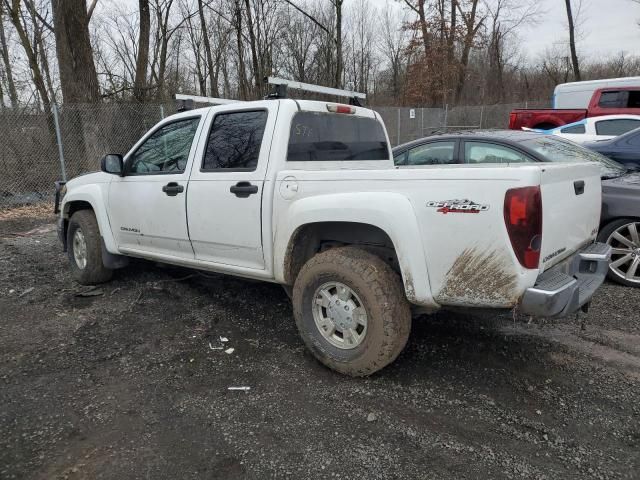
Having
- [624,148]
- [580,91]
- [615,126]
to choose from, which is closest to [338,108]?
[624,148]

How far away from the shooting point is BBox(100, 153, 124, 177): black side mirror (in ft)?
15.1

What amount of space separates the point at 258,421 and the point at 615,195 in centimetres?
410

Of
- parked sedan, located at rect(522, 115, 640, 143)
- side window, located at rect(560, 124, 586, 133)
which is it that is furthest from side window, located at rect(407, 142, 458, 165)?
side window, located at rect(560, 124, 586, 133)

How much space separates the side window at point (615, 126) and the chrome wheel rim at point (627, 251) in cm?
582

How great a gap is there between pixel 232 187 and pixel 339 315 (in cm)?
129

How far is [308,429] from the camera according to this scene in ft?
8.84

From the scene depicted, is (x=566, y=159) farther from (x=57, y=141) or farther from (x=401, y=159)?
(x=57, y=141)

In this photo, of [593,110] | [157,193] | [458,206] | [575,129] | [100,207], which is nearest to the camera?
[458,206]

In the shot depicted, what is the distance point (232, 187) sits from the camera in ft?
12.0

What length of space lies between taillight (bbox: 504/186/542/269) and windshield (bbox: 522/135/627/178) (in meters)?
3.31

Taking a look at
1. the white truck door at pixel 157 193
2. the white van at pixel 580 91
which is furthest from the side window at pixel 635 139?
the white van at pixel 580 91

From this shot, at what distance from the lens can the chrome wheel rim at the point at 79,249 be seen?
5.25 meters

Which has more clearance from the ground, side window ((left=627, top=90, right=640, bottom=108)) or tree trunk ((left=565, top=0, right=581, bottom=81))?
tree trunk ((left=565, top=0, right=581, bottom=81))

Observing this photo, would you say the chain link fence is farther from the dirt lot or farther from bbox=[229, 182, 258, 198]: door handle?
bbox=[229, 182, 258, 198]: door handle
